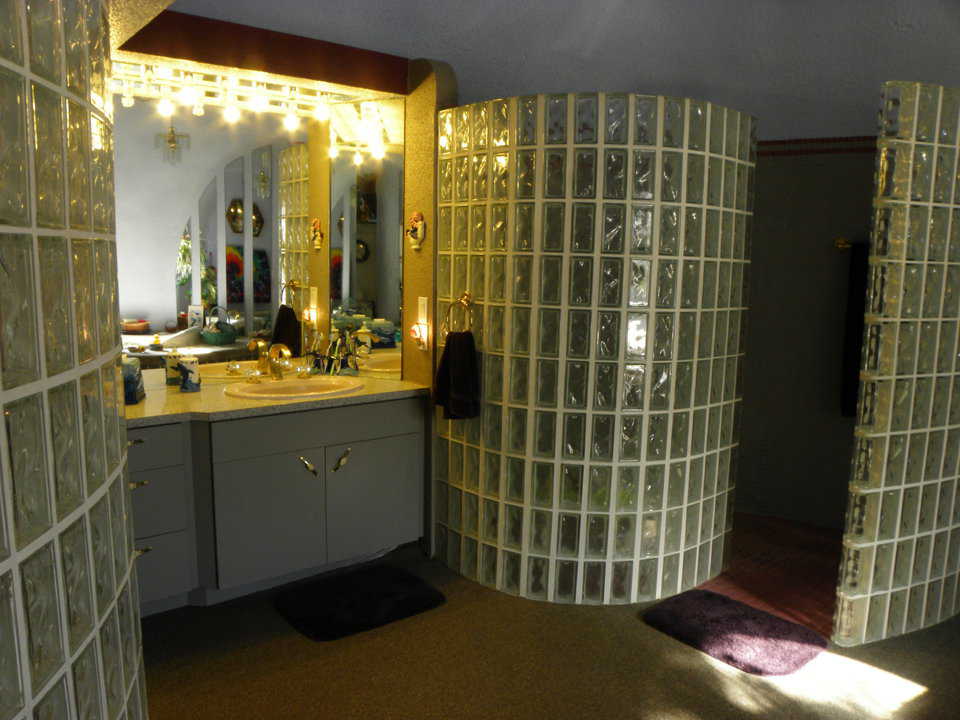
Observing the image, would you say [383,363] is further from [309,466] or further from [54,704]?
[54,704]

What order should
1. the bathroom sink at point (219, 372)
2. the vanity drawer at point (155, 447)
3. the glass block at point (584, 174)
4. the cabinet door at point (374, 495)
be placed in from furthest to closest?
1. the bathroom sink at point (219, 372)
2. the cabinet door at point (374, 495)
3. the glass block at point (584, 174)
4. the vanity drawer at point (155, 447)

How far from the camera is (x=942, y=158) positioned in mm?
2471

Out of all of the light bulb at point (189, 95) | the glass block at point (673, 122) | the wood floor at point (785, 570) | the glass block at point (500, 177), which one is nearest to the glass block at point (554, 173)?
the glass block at point (500, 177)

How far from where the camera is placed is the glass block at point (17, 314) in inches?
32.0

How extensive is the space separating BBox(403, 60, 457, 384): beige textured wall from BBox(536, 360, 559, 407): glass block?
602 mm

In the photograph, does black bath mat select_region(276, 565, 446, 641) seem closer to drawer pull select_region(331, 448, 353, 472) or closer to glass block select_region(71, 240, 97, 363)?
drawer pull select_region(331, 448, 353, 472)

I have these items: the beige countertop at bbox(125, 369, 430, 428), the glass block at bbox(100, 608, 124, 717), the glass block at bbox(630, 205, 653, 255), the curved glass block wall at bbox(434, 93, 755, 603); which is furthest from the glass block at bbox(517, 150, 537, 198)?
the glass block at bbox(100, 608, 124, 717)

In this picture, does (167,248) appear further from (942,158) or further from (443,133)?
(942,158)

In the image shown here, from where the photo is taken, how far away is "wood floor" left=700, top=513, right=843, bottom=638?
301 centimetres

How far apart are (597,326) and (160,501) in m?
1.74

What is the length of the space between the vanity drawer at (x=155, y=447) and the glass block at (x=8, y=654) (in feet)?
5.90

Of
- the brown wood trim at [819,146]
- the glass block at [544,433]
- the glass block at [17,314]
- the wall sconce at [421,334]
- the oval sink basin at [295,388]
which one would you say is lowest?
the glass block at [544,433]

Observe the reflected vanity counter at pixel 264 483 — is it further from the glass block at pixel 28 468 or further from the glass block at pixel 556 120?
the glass block at pixel 28 468

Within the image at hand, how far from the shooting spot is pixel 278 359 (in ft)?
10.9
